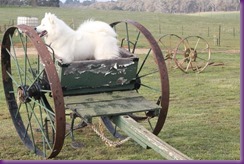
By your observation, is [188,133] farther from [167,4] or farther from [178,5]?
[167,4]

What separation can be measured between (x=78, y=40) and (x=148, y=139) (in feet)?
6.43

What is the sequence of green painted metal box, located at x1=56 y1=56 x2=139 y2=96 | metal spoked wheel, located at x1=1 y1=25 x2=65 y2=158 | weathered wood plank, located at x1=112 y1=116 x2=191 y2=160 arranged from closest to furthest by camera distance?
weathered wood plank, located at x1=112 y1=116 x2=191 y2=160, metal spoked wheel, located at x1=1 y1=25 x2=65 y2=158, green painted metal box, located at x1=56 y1=56 x2=139 y2=96

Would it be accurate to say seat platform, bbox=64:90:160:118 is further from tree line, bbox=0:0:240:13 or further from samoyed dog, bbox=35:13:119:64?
tree line, bbox=0:0:240:13

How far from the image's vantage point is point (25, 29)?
16.9 feet

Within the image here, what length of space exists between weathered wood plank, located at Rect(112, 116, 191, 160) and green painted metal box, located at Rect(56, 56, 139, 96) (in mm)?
613

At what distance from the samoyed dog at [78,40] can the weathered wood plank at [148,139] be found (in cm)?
105

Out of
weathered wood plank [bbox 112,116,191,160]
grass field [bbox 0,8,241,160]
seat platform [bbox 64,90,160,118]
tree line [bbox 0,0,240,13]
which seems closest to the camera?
weathered wood plank [bbox 112,116,191,160]

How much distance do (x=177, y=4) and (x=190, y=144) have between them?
93.2m

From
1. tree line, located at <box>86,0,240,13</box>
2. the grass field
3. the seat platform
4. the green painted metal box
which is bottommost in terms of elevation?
tree line, located at <box>86,0,240,13</box>

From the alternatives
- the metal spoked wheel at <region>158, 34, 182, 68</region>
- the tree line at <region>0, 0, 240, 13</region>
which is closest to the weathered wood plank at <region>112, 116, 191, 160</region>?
the metal spoked wheel at <region>158, 34, 182, 68</region>

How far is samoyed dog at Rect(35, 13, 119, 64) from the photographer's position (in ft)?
18.0

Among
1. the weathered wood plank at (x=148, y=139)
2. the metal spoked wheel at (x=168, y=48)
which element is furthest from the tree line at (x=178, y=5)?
the weathered wood plank at (x=148, y=139)

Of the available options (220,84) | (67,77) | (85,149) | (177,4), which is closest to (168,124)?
(85,149)

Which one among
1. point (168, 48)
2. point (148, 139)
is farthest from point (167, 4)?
point (148, 139)
